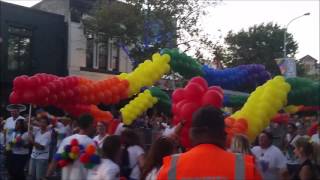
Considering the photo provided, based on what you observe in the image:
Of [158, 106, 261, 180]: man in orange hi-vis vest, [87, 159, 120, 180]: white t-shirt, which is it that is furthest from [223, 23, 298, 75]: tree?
[158, 106, 261, 180]: man in orange hi-vis vest

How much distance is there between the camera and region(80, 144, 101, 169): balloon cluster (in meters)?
6.07

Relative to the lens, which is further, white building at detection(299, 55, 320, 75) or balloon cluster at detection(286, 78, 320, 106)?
white building at detection(299, 55, 320, 75)

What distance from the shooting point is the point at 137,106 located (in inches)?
615

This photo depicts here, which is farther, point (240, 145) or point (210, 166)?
point (240, 145)

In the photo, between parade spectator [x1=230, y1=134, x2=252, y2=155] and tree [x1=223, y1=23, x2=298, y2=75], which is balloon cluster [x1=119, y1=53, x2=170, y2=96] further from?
tree [x1=223, y1=23, x2=298, y2=75]

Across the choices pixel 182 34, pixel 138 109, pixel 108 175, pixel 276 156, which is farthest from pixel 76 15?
pixel 108 175

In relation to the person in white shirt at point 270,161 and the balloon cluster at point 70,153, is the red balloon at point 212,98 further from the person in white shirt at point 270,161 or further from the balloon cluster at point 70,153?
the balloon cluster at point 70,153

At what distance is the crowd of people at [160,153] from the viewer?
10.4 feet

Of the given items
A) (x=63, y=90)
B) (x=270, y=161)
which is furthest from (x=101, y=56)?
(x=270, y=161)

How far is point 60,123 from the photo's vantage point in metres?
13.1

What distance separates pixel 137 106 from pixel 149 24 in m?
10.5

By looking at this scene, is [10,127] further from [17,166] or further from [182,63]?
[182,63]

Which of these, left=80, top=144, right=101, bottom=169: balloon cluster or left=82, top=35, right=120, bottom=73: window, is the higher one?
left=82, top=35, right=120, bottom=73: window

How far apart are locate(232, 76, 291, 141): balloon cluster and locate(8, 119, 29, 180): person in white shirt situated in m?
4.52
